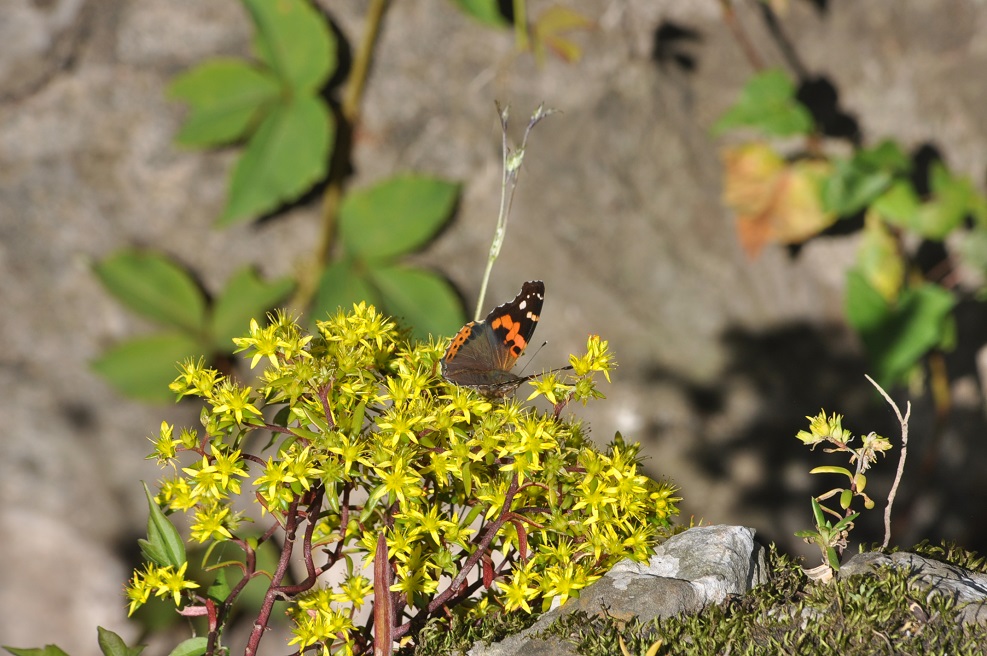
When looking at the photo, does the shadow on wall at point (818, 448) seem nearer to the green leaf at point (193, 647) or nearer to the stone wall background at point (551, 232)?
the stone wall background at point (551, 232)

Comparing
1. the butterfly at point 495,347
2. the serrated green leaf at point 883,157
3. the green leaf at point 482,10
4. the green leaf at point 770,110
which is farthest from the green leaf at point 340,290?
the serrated green leaf at point 883,157

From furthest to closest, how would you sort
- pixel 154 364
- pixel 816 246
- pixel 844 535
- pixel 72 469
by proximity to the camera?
pixel 816 246
pixel 72 469
pixel 154 364
pixel 844 535

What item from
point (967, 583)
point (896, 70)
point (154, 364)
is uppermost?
point (896, 70)

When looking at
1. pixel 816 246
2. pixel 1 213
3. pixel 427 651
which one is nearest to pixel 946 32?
pixel 816 246

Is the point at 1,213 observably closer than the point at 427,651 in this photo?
No

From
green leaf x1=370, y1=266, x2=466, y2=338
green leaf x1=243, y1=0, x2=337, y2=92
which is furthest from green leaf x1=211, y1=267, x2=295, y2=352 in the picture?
green leaf x1=243, y1=0, x2=337, y2=92

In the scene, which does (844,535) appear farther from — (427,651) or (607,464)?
(427,651)

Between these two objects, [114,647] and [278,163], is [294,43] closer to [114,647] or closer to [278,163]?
[278,163]

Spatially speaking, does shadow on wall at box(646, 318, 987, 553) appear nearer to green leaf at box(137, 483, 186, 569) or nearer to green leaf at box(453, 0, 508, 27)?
green leaf at box(453, 0, 508, 27)
